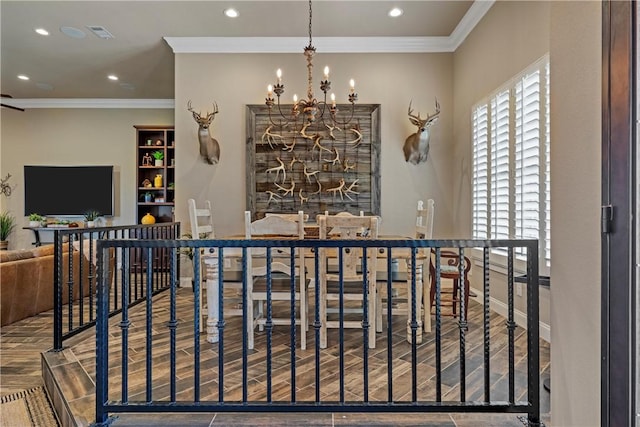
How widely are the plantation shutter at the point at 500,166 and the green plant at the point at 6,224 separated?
8551 millimetres

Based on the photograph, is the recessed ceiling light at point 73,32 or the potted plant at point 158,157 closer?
the recessed ceiling light at point 73,32

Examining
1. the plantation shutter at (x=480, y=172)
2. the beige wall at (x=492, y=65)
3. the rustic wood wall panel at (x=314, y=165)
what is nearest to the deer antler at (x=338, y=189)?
the rustic wood wall panel at (x=314, y=165)

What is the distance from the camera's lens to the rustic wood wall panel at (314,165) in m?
4.75

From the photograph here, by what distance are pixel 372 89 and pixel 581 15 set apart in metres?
3.50

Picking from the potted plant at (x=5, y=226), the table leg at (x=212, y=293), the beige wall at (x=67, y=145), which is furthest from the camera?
the beige wall at (x=67, y=145)

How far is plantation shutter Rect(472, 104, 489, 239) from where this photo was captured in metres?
3.81

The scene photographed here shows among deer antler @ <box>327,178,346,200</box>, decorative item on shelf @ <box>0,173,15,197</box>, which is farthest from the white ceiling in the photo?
decorative item on shelf @ <box>0,173,15,197</box>

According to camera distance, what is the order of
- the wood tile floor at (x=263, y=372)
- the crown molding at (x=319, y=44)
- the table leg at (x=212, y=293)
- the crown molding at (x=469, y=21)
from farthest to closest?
the crown molding at (x=319, y=44), the crown molding at (x=469, y=21), the table leg at (x=212, y=293), the wood tile floor at (x=263, y=372)

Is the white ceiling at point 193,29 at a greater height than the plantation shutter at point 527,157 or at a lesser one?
greater

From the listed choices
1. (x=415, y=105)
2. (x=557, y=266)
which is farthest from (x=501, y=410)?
(x=415, y=105)

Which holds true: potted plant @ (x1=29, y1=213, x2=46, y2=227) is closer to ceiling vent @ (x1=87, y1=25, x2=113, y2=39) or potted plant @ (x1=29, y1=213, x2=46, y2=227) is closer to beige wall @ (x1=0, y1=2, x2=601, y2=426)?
beige wall @ (x1=0, y1=2, x2=601, y2=426)

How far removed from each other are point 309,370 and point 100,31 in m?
4.73

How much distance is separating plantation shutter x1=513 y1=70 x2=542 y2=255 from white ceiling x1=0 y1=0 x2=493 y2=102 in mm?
1392

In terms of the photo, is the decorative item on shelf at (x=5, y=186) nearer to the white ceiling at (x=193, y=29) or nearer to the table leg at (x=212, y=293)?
the white ceiling at (x=193, y=29)
